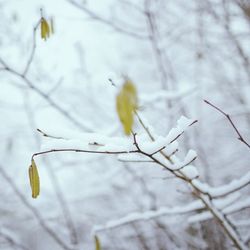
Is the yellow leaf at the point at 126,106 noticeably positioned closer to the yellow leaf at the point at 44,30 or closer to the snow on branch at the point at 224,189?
the snow on branch at the point at 224,189

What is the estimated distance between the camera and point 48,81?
5059mm

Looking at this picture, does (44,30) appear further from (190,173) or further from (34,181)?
(190,173)

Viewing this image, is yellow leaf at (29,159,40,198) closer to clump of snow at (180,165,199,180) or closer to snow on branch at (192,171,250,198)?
clump of snow at (180,165,199,180)

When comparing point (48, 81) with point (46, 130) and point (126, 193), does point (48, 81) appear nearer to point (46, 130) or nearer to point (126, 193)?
point (126, 193)

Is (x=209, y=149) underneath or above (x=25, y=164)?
underneath

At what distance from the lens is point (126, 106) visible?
759 mm

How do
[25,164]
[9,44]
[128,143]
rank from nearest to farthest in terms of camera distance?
[128,143] < [9,44] < [25,164]

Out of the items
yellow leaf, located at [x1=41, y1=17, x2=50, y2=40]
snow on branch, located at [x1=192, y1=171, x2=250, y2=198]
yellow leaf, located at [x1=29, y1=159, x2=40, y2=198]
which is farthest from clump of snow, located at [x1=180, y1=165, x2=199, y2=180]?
yellow leaf, located at [x1=41, y1=17, x2=50, y2=40]

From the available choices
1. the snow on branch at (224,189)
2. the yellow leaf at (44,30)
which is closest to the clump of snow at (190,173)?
the snow on branch at (224,189)

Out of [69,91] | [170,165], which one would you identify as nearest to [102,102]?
[69,91]

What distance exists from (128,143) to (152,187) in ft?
11.6

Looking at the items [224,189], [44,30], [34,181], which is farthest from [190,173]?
[44,30]

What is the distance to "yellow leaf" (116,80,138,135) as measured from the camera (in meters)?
0.76

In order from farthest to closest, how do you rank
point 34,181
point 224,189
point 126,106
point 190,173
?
1. point 224,189
2. point 190,173
3. point 34,181
4. point 126,106
